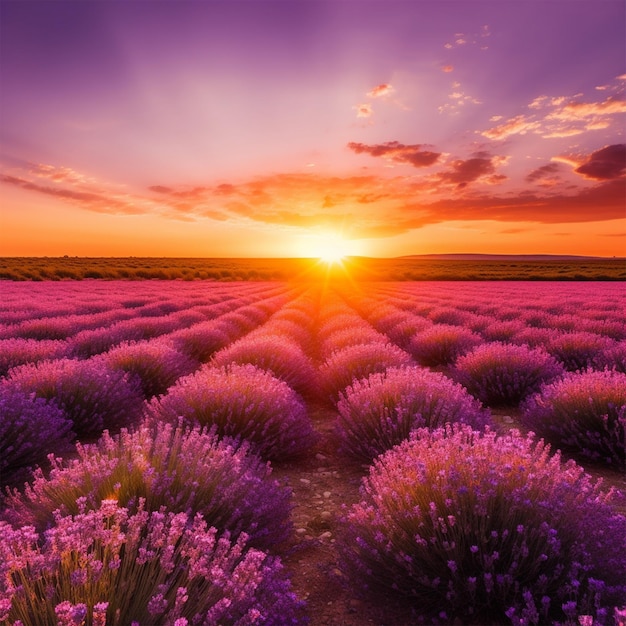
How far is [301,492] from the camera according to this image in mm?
3551

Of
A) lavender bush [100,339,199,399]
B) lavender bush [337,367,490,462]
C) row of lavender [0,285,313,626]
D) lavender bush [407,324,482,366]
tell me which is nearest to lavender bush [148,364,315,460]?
row of lavender [0,285,313,626]

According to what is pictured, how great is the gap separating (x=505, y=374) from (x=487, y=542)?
424 centimetres

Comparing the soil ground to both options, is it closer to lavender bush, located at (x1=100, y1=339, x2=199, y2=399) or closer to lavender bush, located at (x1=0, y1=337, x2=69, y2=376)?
lavender bush, located at (x1=100, y1=339, x2=199, y2=399)

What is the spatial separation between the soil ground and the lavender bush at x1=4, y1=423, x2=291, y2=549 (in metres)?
0.22

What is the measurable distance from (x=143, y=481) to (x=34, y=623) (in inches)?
38.3

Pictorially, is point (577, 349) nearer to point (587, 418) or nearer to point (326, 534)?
point (587, 418)

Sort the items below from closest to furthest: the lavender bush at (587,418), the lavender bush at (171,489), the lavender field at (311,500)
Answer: the lavender field at (311,500) → the lavender bush at (171,489) → the lavender bush at (587,418)

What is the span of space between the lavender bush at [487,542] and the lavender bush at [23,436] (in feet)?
8.37

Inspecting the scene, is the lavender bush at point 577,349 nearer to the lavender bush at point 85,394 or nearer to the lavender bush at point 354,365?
the lavender bush at point 354,365

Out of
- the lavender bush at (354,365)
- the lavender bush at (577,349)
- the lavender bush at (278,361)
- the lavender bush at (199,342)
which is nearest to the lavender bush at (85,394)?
the lavender bush at (278,361)

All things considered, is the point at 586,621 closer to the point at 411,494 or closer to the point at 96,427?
the point at 411,494

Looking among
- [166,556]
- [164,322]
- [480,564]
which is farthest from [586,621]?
[164,322]

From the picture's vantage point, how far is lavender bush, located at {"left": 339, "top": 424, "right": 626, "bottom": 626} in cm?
197

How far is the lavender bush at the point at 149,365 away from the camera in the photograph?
6.20m
